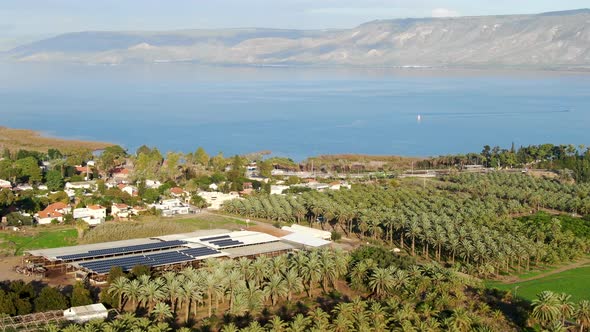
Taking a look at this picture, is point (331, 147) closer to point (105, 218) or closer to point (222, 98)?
point (105, 218)

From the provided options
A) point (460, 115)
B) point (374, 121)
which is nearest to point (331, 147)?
point (374, 121)

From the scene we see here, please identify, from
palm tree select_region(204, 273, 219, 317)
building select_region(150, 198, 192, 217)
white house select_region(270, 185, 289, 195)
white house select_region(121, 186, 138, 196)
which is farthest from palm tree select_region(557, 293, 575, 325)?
white house select_region(121, 186, 138, 196)

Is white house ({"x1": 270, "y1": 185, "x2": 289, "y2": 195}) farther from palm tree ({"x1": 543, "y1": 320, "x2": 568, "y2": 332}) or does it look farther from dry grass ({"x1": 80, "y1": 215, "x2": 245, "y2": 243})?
palm tree ({"x1": 543, "y1": 320, "x2": 568, "y2": 332})

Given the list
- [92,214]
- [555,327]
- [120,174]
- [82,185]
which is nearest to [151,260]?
[92,214]

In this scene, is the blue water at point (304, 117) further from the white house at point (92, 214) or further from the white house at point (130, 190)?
the white house at point (92, 214)

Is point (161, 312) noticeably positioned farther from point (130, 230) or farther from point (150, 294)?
point (130, 230)
